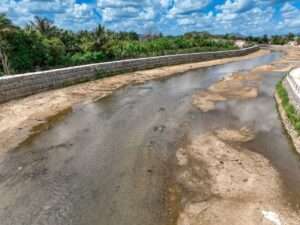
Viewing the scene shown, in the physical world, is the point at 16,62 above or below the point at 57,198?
above

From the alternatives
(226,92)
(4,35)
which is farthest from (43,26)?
(226,92)

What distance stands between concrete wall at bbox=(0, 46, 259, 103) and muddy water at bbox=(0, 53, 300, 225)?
382 centimetres

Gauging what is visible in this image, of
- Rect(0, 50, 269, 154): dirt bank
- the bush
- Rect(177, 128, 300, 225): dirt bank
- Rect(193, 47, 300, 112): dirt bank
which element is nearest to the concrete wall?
Rect(0, 50, 269, 154): dirt bank

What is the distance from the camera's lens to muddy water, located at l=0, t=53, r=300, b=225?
4.97 meters

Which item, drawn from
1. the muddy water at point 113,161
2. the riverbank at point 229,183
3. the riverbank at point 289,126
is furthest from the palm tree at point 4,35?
the riverbank at point 289,126

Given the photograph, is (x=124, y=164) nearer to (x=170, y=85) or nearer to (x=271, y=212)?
(x=271, y=212)

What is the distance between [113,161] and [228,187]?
10.1 ft

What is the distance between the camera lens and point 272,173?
624 cm

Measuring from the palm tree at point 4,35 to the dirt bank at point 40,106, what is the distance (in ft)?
21.6

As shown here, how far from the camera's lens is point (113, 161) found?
695 cm

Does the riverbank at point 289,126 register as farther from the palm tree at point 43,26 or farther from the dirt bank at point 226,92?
the palm tree at point 43,26

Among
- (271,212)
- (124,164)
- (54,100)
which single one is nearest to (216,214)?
(271,212)

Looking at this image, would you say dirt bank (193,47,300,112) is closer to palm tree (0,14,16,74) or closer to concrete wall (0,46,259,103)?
concrete wall (0,46,259,103)

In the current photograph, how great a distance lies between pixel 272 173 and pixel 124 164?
12.3 ft
